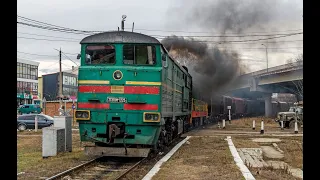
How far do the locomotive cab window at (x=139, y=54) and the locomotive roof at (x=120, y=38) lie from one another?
0.58 ft

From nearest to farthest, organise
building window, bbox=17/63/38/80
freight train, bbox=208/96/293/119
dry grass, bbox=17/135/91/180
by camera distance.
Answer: dry grass, bbox=17/135/91/180, freight train, bbox=208/96/293/119, building window, bbox=17/63/38/80

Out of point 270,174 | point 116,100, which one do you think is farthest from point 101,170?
point 270,174

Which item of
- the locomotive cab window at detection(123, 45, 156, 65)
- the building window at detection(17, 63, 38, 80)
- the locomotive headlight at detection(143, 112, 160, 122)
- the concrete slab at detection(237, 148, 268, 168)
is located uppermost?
the building window at detection(17, 63, 38, 80)

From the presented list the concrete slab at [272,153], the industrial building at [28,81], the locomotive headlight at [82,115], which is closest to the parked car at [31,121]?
the concrete slab at [272,153]

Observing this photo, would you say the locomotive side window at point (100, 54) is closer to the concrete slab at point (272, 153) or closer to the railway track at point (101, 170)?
the railway track at point (101, 170)

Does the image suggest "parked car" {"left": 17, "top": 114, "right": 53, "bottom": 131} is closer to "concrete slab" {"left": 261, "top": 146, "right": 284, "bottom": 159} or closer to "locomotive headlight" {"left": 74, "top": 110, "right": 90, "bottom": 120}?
"concrete slab" {"left": 261, "top": 146, "right": 284, "bottom": 159}

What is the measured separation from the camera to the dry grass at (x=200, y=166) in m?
9.19

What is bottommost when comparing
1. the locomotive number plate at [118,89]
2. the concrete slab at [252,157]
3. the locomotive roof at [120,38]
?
the concrete slab at [252,157]

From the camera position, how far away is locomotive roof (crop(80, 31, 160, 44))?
11.3 meters

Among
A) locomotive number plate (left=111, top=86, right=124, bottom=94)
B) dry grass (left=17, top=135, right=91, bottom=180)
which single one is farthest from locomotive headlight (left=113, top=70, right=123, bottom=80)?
dry grass (left=17, top=135, right=91, bottom=180)

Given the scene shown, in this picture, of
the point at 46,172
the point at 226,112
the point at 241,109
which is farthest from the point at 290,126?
the point at 46,172
